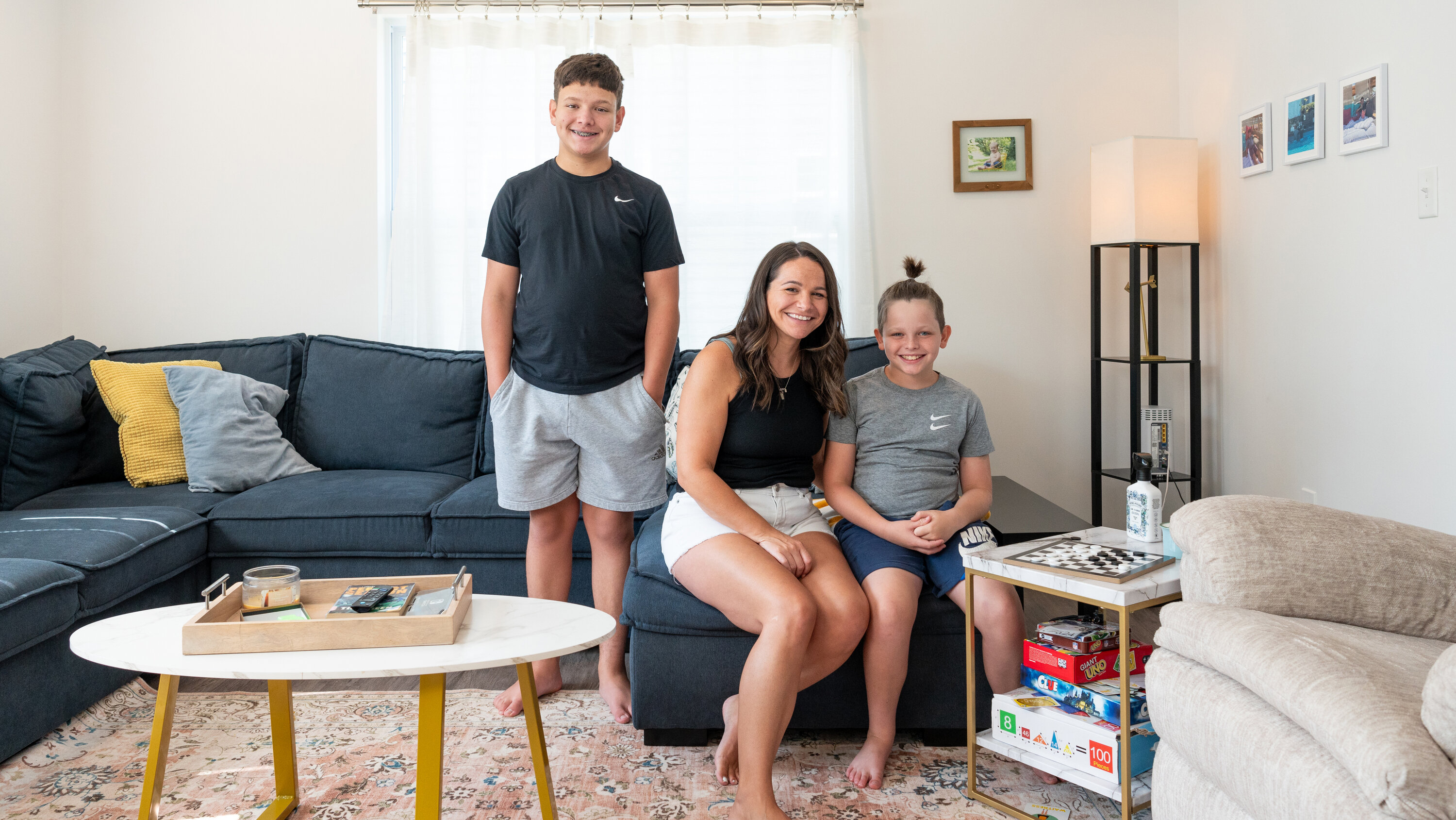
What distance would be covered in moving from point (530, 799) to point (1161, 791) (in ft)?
3.54

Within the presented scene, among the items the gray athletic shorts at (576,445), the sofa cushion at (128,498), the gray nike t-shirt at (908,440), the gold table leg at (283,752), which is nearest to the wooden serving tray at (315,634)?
the gold table leg at (283,752)

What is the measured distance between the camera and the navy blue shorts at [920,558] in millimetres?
1836

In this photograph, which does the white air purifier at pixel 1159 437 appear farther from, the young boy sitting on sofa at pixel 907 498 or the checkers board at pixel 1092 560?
the checkers board at pixel 1092 560

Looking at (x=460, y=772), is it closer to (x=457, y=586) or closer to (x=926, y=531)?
(x=457, y=586)

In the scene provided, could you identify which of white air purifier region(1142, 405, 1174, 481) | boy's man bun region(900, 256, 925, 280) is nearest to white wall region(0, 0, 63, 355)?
boy's man bun region(900, 256, 925, 280)

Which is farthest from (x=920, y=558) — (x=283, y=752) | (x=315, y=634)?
(x=283, y=752)

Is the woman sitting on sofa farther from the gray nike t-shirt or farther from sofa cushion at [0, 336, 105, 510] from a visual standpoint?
sofa cushion at [0, 336, 105, 510]

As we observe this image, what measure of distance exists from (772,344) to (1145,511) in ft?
2.55

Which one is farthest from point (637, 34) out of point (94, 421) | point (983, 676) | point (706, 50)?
point (983, 676)

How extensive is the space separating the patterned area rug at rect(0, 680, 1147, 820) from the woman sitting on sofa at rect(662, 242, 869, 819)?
0.52ft

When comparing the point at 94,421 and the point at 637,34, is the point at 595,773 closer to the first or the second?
the point at 94,421

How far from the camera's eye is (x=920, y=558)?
1898 mm

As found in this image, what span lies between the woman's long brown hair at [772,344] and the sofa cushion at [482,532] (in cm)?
76

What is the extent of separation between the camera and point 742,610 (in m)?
1.68
